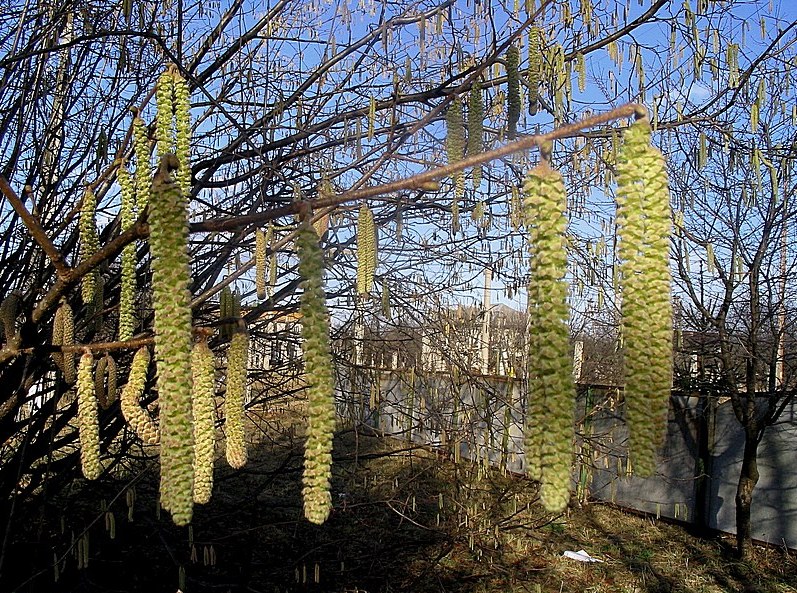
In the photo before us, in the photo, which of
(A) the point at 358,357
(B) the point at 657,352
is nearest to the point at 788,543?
(A) the point at 358,357

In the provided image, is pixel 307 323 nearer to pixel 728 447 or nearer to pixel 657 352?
pixel 657 352

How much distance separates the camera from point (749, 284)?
16.8ft

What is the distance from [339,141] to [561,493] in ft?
7.01

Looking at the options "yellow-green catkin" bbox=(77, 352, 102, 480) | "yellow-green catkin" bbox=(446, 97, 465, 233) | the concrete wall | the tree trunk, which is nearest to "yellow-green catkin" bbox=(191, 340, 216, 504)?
"yellow-green catkin" bbox=(77, 352, 102, 480)

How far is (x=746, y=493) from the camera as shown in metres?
5.07

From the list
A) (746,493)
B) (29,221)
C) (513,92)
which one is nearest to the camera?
(29,221)

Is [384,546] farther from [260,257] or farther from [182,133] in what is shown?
[182,133]

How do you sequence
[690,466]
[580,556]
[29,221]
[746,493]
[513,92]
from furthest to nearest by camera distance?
[690,466] → [746,493] → [580,556] → [513,92] → [29,221]

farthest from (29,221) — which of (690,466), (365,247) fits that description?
(690,466)

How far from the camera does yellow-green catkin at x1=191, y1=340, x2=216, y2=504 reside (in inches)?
37.7

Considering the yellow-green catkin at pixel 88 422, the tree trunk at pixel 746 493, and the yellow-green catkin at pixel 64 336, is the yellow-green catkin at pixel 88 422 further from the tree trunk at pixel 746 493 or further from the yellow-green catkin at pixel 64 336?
the tree trunk at pixel 746 493

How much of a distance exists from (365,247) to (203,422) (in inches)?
16.6

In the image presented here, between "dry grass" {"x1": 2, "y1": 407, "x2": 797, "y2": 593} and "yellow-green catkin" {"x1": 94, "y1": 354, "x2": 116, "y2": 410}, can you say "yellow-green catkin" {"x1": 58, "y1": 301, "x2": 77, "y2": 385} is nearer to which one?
"yellow-green catkin" {"x1": 94, "y1": 354, "x2": 116, "y2": 410}

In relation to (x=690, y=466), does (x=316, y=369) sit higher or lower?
higher
